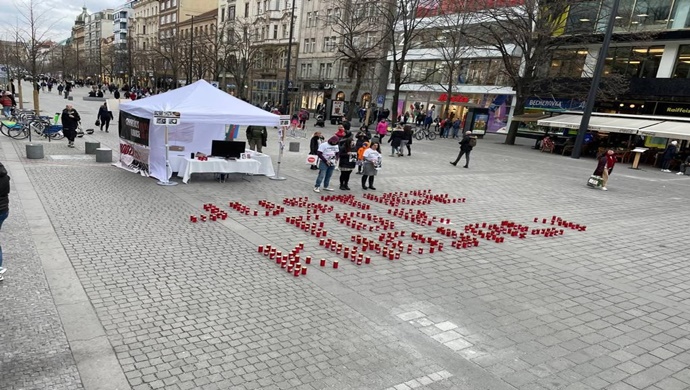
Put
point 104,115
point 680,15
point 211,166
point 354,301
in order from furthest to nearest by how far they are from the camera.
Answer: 1. point 680,15
2. point 104,115
3. point 211,166
4. point 354,301

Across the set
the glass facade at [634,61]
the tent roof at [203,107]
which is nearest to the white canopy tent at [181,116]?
the tent roof at [203,107]

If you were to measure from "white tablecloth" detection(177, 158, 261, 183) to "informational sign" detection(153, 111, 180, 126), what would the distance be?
133 cm

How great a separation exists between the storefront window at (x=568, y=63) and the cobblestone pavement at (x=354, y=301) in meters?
27.1

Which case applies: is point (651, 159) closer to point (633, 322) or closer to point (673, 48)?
point (673, 48)

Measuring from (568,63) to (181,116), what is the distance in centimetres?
3317

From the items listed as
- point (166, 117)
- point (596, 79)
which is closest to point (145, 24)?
point (596, 79)

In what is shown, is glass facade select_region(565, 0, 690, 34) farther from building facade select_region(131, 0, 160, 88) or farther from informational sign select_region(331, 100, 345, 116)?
building facade select_region(131, 0, 160, 88)

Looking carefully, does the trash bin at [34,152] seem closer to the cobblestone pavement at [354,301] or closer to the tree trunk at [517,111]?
the cobblestone pavement at [354,301]

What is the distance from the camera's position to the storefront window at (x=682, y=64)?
95.7 ft

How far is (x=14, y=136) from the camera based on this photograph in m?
18.9

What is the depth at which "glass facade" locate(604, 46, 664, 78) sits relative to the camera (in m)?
31.0

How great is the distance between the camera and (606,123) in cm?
2889

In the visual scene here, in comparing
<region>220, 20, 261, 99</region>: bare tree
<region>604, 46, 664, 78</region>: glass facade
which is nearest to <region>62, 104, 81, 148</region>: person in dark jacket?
<region>220, 20, 261, 99</region>: bare tree

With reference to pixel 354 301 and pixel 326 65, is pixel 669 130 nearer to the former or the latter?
pixel 354 301
